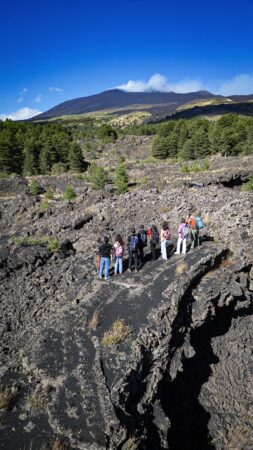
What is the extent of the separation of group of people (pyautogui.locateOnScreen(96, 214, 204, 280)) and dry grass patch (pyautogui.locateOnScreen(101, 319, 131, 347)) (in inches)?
135

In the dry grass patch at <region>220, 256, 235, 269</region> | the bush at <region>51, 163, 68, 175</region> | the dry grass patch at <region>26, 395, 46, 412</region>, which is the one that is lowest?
the dry grass patch at <region>220, 256, 235, 269</region>

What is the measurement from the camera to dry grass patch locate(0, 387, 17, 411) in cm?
684

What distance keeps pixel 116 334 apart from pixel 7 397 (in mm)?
3098

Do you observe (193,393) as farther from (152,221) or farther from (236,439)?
(152,221)

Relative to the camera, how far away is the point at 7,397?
22.8 ft

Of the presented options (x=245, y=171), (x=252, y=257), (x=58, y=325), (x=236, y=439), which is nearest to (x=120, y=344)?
(x=58, y=325)

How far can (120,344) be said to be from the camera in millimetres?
8688

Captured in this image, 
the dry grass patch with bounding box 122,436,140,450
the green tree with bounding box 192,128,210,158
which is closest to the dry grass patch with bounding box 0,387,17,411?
the dry grass patch with bounding box 122,436,140,450

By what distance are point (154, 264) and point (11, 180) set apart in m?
31.1

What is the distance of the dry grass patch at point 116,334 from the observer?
866 centimetres

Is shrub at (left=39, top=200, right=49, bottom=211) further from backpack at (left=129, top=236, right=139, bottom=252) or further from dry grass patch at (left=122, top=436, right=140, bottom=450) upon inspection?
dry grass patch at (left=122, top=436, right=140, bottom=450)

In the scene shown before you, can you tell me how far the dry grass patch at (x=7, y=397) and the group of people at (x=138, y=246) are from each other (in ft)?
19.1

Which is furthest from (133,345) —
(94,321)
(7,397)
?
(7,397)

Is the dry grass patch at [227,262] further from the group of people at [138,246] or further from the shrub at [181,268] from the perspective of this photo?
the shrub at [181,268]
